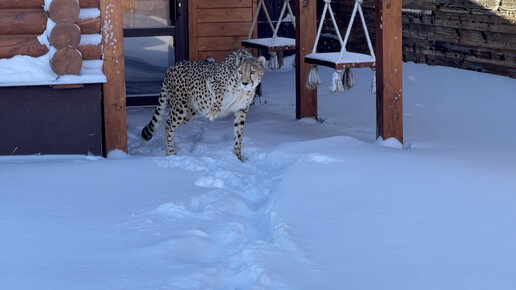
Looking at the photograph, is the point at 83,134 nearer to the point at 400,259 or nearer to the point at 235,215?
the point at 235,215

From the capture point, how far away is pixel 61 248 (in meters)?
5.23

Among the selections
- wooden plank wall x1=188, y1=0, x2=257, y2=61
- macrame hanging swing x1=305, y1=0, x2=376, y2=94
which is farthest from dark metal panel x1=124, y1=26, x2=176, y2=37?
macrame hanging swing x1=305, y1=0, x2=376, y2=94

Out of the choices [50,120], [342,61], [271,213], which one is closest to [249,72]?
[342,61]

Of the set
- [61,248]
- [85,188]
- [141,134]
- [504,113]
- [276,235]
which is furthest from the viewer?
[504,113]

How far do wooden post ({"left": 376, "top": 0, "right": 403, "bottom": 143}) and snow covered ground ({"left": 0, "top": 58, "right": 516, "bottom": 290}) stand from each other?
0.24 metres

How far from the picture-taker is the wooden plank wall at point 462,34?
11.0 metres

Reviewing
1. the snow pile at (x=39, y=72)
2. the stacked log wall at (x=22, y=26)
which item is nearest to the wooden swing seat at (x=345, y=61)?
the snow pile at (x=39, y=72)

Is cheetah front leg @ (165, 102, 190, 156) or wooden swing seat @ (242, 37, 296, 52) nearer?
cheetah front leg @ (165, 102, 190, 156)

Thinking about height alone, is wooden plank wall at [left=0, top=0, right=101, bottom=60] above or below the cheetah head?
above

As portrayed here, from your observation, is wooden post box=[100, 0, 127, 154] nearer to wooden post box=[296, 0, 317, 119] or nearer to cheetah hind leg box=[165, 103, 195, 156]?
cheetah hind leg box=[165, 103, 195, 156]

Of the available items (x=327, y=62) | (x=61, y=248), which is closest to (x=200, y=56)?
(x=327, y=62)

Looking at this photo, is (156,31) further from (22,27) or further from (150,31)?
(22,27)

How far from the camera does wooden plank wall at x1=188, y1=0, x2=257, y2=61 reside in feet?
37.2

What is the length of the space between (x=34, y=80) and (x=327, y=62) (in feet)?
8.99
